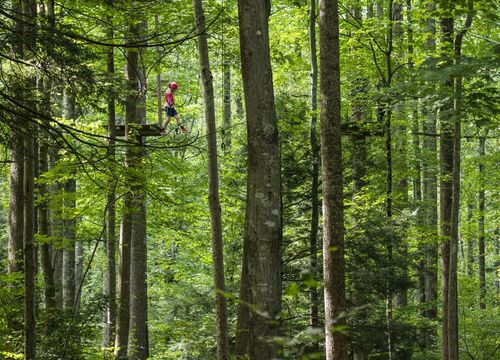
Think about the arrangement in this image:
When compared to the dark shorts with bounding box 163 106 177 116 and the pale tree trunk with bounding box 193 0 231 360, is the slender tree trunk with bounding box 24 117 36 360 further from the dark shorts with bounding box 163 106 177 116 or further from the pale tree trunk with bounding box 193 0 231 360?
the dark shorts with bounding box 163 106 177 116

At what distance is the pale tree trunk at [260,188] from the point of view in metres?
5.13

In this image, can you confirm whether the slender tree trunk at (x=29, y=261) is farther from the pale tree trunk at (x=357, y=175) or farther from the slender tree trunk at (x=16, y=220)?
the pale tree trunk at (x=357, y=175)

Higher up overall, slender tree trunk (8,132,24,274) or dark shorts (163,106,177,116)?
dark shorts (163,106,177,116)

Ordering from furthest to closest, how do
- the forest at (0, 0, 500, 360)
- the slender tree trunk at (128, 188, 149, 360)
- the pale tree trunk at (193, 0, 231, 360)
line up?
the slender tree trunk at (128, 188, 149, 360) < the pale tree trunk at (193, 0, 231, 360) < the forest at (0, 0, 500, 360)

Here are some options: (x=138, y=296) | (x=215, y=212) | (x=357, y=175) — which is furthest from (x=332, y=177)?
→ (x=138, y=296)

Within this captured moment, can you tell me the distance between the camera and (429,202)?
1377 cm

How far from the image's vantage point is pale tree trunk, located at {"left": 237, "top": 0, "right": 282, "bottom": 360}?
5133 millimetres

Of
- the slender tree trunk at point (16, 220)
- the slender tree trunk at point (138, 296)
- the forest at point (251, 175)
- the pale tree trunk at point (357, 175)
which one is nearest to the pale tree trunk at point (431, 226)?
the forest at point (251, 175)

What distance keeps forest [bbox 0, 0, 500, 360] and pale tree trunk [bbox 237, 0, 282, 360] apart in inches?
0.6

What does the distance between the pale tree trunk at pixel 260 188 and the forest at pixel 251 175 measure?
0.02 m

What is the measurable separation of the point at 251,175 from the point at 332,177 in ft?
5.40

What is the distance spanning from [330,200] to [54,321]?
4.68 m

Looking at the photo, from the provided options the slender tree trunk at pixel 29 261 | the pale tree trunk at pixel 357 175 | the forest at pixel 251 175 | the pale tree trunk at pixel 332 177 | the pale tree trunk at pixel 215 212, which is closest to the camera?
the forest at pixel 251 175

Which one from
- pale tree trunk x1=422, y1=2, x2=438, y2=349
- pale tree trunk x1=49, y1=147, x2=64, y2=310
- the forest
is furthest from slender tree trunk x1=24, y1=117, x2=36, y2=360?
pale tree trunk x1=422, y1=2, x2=438, y2=349
